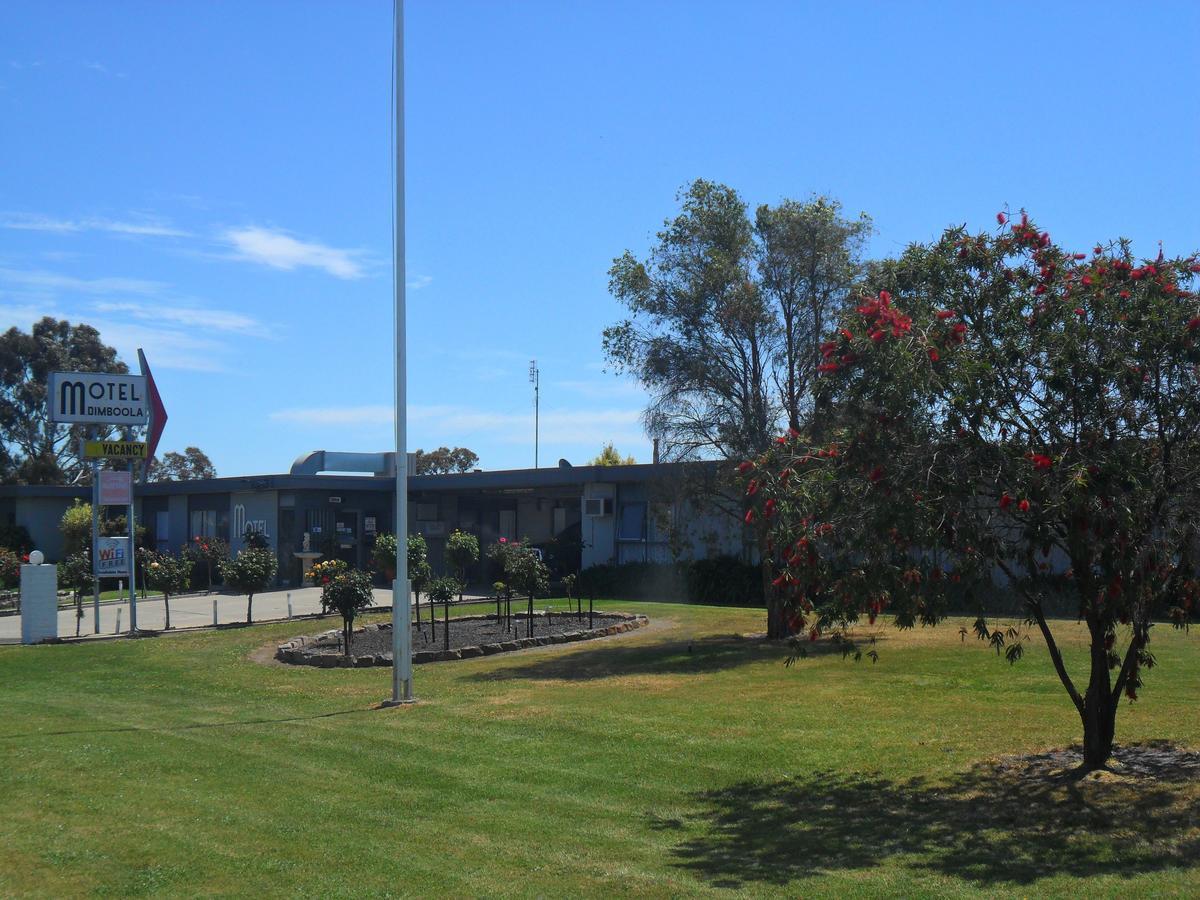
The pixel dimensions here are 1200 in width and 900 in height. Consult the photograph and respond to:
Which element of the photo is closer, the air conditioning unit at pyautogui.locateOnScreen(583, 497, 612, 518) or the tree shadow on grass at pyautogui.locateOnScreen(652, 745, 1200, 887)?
the tree shadow on grass at pyautogui.locateOnScreen(652, 745, 1200, 887)

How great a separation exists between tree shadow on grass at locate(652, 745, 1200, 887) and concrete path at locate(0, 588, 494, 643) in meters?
21.2

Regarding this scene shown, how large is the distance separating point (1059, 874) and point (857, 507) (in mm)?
2844

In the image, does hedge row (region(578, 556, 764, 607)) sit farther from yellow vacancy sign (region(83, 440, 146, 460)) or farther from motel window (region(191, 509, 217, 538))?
motel window (region(191, 509, 217, 538))

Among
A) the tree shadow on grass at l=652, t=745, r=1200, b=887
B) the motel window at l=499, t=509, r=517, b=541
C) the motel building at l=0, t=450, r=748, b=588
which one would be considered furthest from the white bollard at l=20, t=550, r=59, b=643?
the motel window at l=499, t=509, r=517, b=541

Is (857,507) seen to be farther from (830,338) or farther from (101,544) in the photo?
(101,544)

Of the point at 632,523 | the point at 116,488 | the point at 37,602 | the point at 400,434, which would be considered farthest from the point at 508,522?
the point at 400,434

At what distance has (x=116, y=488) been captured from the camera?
27.3m

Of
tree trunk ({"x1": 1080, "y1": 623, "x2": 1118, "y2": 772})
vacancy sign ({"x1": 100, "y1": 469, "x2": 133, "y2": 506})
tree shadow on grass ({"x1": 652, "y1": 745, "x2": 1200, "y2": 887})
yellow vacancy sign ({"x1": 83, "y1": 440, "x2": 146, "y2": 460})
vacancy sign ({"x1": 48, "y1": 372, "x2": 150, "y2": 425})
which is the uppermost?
vacancy sign ({"x1": 48, "y1": 372, "x2": 150, "y2": 425})

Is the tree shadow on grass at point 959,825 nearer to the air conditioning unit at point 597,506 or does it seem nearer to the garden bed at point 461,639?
the garden bed at point 461,639

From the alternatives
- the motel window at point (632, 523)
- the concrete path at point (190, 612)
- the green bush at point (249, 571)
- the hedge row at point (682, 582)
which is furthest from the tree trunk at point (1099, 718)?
the motel window at point (632, 523)

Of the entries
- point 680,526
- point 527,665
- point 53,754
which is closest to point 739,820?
point 53,754

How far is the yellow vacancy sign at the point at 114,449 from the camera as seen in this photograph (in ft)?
90.2

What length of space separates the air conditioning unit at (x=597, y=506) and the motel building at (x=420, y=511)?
0.03 metres

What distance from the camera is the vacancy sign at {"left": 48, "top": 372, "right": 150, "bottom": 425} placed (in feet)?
92.8
